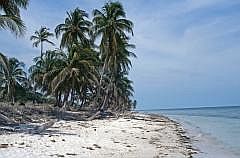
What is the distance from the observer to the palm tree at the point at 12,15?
16.5 metres

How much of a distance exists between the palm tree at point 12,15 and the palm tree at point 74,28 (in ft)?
77.0

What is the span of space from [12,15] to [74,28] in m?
24.3

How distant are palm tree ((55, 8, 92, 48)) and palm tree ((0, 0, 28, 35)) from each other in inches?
924

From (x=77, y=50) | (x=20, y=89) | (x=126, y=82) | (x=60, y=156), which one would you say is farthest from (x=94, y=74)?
(x=60, y=156)

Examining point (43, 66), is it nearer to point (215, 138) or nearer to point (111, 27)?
point (111, 27)

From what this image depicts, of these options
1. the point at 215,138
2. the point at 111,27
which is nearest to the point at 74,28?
the point at 111,27

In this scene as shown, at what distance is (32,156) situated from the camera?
11.4 metres

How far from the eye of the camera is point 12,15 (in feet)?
61.2

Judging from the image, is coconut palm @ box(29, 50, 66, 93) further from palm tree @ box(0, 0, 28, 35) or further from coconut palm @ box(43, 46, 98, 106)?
palm tree @ box(0, 0, 28, 35)

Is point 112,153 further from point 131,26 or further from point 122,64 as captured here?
point 122,64

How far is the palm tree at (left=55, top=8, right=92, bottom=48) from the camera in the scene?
4291cm

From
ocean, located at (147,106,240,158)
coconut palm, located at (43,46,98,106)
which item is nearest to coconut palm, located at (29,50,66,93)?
coconut palm, located at (43,46,98,106)

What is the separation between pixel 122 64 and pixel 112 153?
30869 millimetres

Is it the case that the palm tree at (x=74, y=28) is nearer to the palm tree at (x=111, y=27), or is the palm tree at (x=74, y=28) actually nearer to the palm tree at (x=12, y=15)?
the palm tree at (x=111, y=27)
